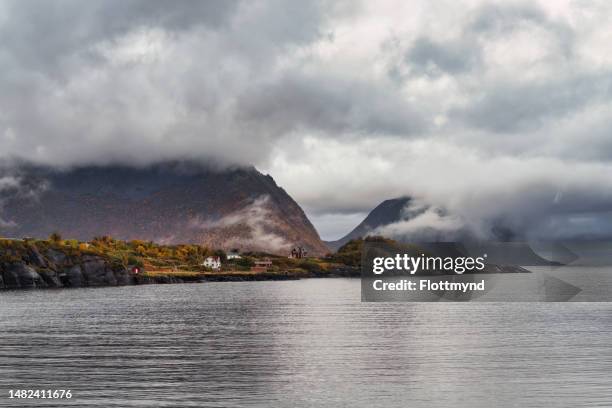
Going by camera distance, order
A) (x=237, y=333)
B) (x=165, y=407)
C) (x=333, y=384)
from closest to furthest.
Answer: (x=165, y=407), (x=333, y=384), (x=237, y=333)

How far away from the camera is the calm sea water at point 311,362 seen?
49.9 meters

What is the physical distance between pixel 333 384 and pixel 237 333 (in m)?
44.4

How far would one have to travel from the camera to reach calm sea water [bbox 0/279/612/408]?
49875 mm

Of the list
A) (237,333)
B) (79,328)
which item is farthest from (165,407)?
(79,328)

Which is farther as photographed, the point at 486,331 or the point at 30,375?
the point at 486,331

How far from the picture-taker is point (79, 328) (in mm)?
102250

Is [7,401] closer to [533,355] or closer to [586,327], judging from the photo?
[533,355]

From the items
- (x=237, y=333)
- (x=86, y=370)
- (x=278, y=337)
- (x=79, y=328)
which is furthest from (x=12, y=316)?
(x=86, y=370)

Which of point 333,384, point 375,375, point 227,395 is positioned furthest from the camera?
point 375,375

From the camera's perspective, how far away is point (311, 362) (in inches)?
2618

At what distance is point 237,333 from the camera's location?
9700cm

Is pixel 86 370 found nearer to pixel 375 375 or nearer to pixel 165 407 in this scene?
pixel 165 407

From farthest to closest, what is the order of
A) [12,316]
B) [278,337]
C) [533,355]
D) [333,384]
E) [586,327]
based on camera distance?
1. [12,316]
2. [586,327]
3. [278,337]
4. [533,355]
5. [333,384]

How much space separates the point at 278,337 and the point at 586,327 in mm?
50576
